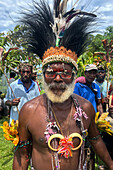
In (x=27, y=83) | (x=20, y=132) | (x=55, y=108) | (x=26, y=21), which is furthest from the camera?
(x=27, y=83)

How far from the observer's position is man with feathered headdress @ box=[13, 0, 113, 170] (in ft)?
4.87

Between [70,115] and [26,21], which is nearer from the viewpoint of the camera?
[70,115]

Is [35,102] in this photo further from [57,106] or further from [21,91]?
[21,91]

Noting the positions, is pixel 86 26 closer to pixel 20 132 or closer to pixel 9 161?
pixel 20 132

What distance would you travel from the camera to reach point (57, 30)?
5.48ft

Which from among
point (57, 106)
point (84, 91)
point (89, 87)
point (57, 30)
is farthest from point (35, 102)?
point (89, 87)

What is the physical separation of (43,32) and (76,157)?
1.34 metres

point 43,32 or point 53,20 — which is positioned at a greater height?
point 53,20

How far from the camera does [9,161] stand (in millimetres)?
3801

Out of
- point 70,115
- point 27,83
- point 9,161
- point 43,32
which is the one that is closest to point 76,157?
point 70,115

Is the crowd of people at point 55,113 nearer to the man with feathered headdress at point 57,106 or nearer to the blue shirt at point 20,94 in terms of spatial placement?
the man with feathered headdress at point 57,106

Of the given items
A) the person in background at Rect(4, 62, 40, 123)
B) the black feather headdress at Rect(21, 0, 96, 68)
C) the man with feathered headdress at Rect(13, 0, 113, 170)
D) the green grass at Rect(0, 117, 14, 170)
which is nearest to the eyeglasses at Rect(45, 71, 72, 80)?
the man with feathered headdress at Rect(13, 0, 113, 170)

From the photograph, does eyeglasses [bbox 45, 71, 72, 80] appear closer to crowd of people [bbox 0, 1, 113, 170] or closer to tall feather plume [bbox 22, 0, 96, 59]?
crowd of people [bbox 0, 1, 113, 170]

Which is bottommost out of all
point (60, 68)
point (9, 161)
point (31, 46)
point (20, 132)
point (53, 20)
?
point (9, 161)
